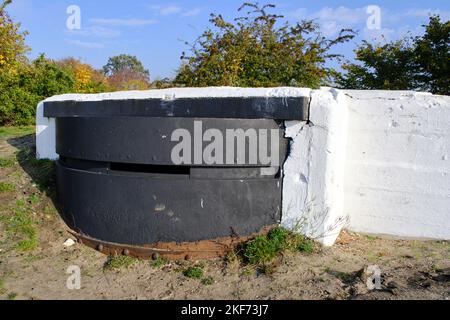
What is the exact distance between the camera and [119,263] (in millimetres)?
3713

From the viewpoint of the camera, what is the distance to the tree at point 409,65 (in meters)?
12.6

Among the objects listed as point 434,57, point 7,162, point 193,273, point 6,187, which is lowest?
point 193,273

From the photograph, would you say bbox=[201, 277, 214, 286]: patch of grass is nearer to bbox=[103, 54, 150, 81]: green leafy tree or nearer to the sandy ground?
the sandy ground

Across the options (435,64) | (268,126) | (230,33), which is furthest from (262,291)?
(435,64)

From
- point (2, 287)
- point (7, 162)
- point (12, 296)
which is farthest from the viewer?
point (7, 162)

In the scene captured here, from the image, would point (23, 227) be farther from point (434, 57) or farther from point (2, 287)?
point (434, 57)

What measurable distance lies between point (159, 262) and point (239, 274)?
75cm

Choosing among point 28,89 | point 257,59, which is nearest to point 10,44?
point 28,89

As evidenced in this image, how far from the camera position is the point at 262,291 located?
3182 mm

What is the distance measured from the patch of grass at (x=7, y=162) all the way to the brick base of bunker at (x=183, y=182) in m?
2.06

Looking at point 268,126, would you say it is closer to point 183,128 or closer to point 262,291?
point 183,128

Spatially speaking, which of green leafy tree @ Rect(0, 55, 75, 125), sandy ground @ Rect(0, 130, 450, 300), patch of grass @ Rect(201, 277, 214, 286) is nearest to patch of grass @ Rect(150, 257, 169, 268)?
sandy ground @ Rect(0, 130, 450, 300)

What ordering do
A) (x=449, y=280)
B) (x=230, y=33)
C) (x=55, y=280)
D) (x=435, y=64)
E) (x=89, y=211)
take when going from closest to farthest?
(x=449, y=280) < (x=55, y=280) < (x=89, y=211) < (x=230, y=33) < (x=435, y=64)
